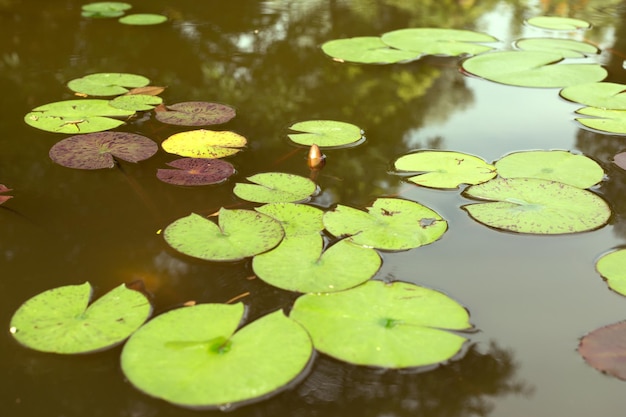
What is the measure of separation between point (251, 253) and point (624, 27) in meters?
3.34

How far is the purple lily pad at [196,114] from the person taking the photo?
234cm

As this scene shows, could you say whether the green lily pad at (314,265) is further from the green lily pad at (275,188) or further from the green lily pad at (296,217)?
the green lily pad at (275,188)

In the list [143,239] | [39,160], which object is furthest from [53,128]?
[143,239]

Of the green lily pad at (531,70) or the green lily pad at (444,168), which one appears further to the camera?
the green lily pad at (531,70)

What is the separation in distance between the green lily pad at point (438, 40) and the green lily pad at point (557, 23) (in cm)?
54

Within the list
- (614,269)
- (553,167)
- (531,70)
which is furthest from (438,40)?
(614,269)

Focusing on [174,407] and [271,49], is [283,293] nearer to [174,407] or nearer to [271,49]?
[174,407]

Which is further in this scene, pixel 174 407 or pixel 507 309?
pixel 507 309

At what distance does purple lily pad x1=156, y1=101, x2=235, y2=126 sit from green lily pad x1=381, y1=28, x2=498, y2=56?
1.23 metres

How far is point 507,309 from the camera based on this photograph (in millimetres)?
1438

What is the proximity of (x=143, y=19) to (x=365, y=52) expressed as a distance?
1327mm

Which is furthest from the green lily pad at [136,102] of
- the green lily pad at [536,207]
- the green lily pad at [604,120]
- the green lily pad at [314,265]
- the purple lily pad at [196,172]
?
the green lily pad at [604,120]

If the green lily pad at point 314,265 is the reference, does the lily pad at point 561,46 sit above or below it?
above

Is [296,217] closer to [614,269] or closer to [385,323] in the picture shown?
[385,323]
